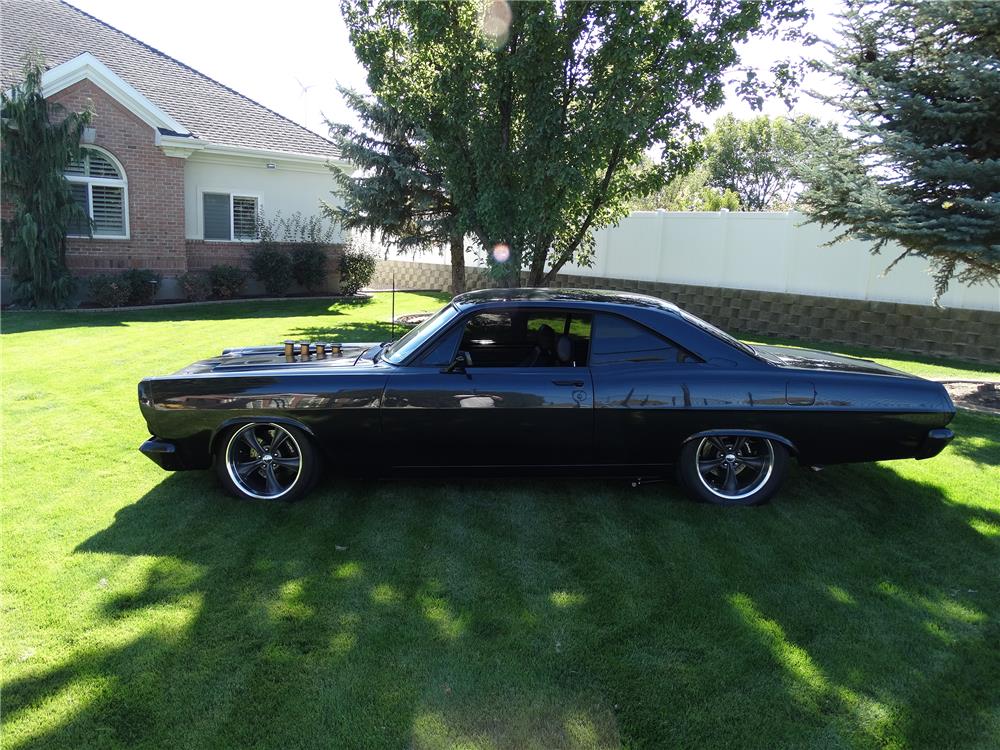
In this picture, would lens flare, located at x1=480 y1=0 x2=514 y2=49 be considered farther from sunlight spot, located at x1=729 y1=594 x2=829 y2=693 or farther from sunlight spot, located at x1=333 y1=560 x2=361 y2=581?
sunlight spot, located at x1=729 y1=594 x2=829 y2=693

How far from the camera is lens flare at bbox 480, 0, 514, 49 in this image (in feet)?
25.9

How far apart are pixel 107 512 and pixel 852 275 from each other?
475 inches

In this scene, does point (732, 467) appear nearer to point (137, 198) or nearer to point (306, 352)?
point (306, 352)

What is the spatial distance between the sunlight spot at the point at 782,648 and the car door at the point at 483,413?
141 cm

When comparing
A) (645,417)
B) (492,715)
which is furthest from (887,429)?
(492,715)

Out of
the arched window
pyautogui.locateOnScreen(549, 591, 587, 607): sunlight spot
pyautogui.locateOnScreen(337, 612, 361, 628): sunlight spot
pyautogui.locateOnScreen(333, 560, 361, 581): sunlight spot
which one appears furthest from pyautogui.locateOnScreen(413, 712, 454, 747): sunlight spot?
the arched window

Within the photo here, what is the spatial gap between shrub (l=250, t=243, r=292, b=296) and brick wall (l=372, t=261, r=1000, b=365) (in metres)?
7.97

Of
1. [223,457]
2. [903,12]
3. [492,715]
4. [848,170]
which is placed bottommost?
[492,715]

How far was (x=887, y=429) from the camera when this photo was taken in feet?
14.9

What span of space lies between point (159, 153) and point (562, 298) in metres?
14.7

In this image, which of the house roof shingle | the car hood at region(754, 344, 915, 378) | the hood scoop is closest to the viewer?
the car hood at region(754, 344, 915, 378)

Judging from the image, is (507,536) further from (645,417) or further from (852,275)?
(852,275)

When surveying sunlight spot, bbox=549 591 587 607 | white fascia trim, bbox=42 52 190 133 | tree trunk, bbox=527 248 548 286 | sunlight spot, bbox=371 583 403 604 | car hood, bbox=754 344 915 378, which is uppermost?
white fascia trim, bbox=42 52 190 133

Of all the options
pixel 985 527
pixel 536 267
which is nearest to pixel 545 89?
pixel 536 267
